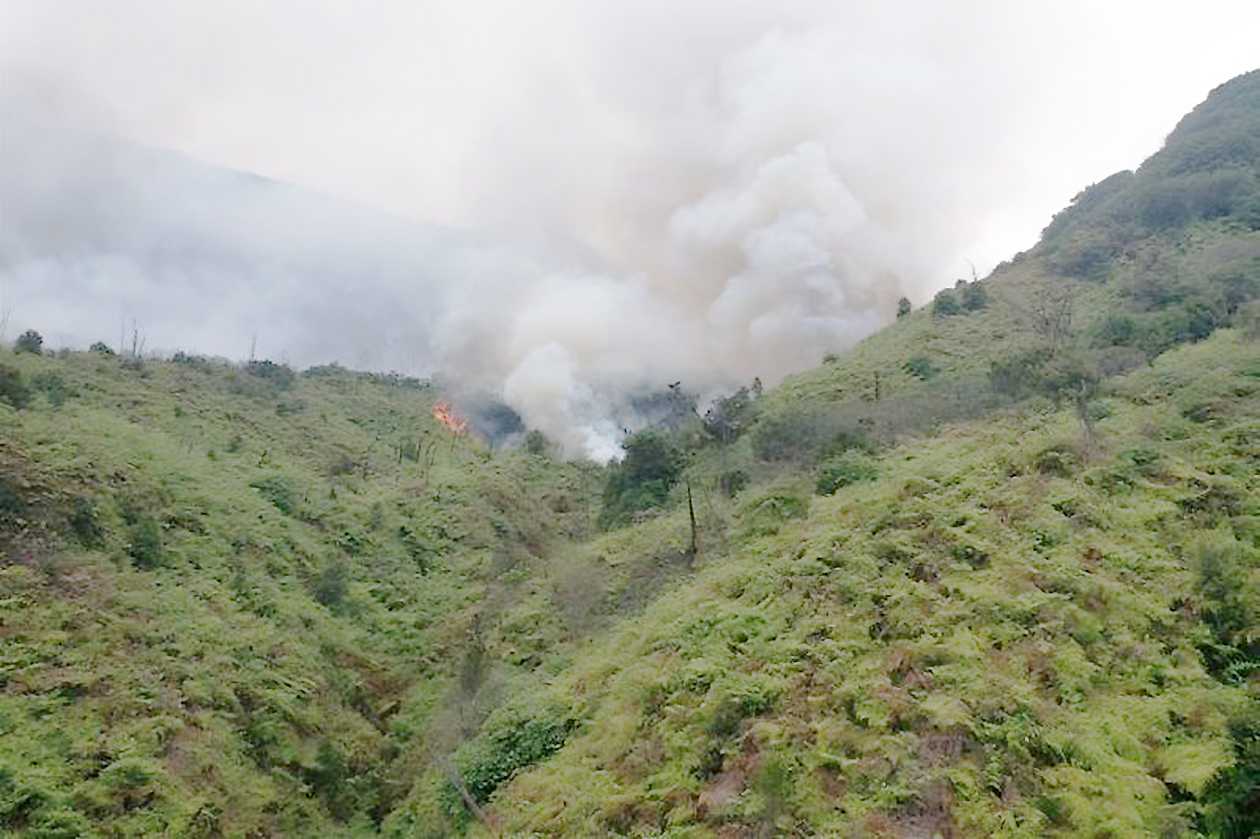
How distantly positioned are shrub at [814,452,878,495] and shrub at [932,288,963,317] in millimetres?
35116

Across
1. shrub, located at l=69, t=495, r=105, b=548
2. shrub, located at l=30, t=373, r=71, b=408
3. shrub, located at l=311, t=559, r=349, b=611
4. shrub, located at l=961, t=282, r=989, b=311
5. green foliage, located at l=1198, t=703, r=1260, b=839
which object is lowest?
green foliage, located at l=1198, t=703, r=1260, b=839

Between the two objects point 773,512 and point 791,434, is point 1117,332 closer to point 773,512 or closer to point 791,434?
point 791,434

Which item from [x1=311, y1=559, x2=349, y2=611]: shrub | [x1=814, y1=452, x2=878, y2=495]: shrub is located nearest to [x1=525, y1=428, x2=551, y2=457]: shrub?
[x1=311, y1=559, x2=349, y2=611]: shrub

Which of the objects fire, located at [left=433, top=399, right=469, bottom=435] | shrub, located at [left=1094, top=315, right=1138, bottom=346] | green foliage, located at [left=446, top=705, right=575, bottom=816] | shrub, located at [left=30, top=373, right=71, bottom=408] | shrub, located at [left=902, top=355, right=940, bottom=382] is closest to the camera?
green foliage, located at [left=446, top=705, right=575, bottom=816]

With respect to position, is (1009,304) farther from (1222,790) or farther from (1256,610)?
(1222,790)

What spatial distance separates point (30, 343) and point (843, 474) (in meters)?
48.9

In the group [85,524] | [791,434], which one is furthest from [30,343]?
[791,434]

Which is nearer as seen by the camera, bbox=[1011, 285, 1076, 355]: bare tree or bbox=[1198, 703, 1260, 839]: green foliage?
bbox=[1198, 703, 1260, 839]: green foliage

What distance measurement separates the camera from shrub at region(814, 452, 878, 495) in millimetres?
27547

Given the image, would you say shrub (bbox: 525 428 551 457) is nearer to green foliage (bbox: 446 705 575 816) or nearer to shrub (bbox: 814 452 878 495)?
shrub (bbox: 814 452 878 495)

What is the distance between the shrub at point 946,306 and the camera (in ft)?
194

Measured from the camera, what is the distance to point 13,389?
105 ft

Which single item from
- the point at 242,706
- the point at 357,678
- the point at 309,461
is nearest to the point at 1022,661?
the point at 242,706

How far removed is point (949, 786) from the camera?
12.1 meters
